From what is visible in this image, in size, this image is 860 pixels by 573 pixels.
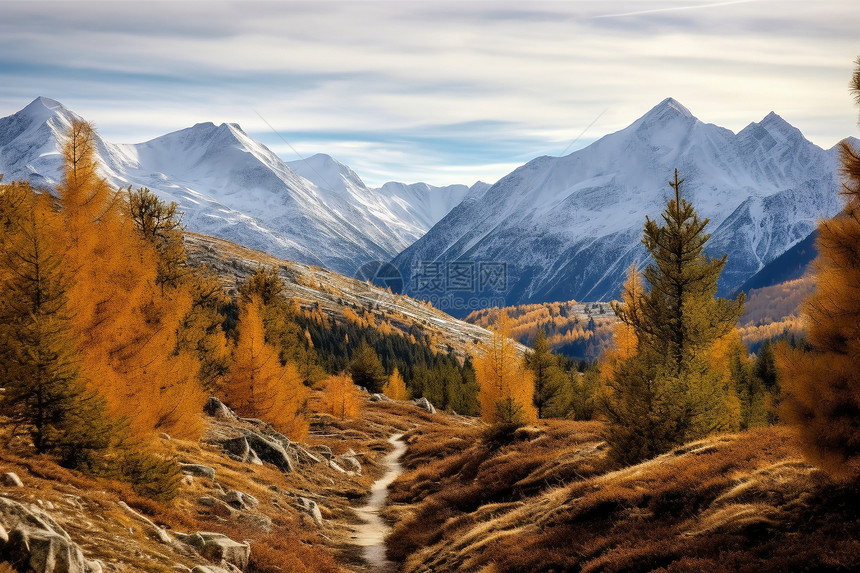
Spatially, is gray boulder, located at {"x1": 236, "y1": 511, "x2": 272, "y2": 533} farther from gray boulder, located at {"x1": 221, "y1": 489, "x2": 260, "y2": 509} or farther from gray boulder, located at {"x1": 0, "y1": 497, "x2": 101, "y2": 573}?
gray boulder, located at {"x1": 0, "y1": 497, "x2": 101, "y2": 573}

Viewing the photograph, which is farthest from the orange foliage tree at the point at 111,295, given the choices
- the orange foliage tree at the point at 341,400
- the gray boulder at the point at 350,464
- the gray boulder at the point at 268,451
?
the orange foliage tree at the point at 341,400

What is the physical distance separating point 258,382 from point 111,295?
2124 centimetres

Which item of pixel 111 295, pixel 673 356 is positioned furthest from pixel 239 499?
pixel 673 356

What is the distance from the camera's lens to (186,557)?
14.7 meters

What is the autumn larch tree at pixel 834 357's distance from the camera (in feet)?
41.1

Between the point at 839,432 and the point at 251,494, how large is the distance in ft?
74.1

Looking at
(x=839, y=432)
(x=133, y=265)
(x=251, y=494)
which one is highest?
(x=133, y=265)

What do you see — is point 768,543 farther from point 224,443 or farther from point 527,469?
point 224,443

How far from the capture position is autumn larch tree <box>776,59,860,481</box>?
1253cm

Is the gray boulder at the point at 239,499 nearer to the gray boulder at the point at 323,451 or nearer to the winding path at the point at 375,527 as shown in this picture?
the winding path at the point at 375,527

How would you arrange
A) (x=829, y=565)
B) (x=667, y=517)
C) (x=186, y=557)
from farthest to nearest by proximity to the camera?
(x=667, y=517) < (x=186, y=557) < (x=829, y=565)

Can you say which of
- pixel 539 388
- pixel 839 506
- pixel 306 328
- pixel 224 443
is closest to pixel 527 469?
pixel 224 443

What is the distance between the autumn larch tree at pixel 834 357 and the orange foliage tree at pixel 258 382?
34.4 meters

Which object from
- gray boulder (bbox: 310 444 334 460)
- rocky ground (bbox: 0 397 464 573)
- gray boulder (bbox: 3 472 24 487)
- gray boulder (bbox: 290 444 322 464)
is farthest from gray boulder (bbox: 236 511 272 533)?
gray boulder (bbox: 310 444 334 460)
